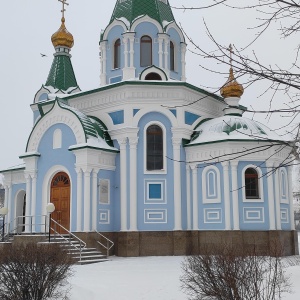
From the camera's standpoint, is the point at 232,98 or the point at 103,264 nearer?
the point at 103,264

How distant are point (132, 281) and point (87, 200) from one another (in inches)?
283

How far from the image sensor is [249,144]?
1830 cm

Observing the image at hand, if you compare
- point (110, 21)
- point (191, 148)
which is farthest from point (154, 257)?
point (110, 21)

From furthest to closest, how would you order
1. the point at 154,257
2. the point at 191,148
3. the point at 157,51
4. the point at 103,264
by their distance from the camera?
the point at 157,51 < the point at 191,148 < the point at 154,257 < the point at 103,264

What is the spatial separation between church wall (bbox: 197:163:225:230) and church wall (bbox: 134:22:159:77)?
5132 millimetres

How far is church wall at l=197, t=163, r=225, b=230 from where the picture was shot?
17.9 metres

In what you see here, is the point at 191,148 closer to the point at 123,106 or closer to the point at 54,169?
the point at 123,106

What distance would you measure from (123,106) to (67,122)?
2230mm

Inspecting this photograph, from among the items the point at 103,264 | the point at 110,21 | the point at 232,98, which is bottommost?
the point at 103,264

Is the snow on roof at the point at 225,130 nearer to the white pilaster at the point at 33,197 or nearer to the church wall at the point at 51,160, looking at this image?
the church wall at the point at 51,160

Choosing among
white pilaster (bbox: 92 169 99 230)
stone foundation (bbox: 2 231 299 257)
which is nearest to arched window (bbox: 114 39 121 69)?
white pilaster (bbox: 92 169 99 230)

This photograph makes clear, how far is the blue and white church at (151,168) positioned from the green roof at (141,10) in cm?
Answer: 29

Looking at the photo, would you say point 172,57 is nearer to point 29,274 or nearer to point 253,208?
point 253,208

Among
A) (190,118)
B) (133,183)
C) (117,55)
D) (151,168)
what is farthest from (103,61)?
(133,183)
